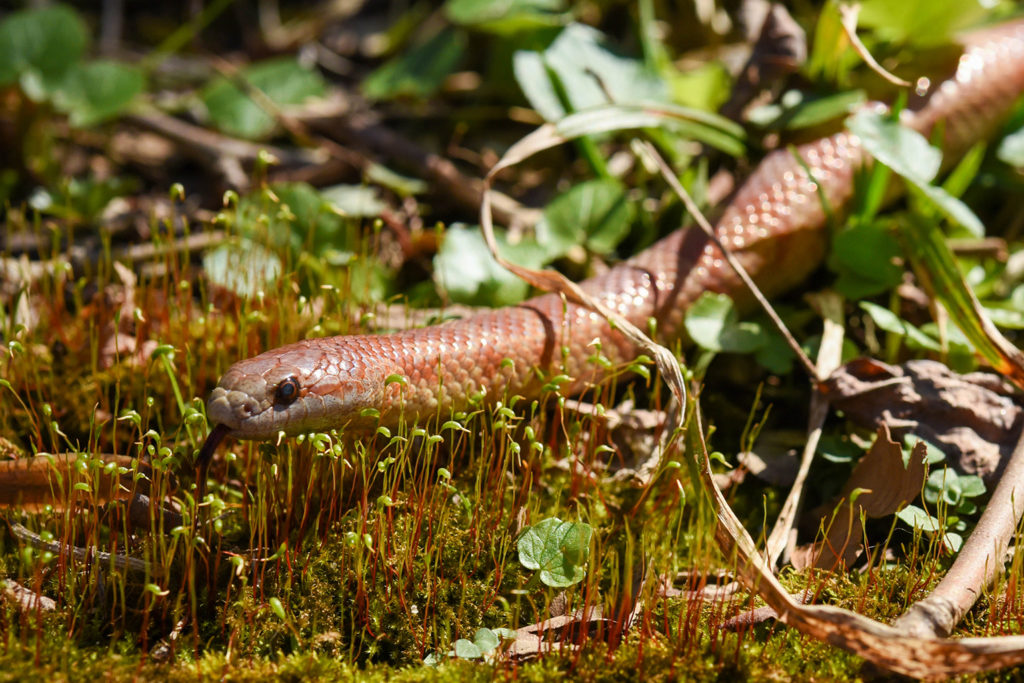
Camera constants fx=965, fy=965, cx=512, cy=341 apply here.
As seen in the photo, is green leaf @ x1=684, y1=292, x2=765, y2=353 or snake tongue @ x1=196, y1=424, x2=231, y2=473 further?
green leaf @ x1=684, y1=292, x2=765, y2=353

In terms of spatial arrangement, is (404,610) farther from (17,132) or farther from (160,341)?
(17,132)

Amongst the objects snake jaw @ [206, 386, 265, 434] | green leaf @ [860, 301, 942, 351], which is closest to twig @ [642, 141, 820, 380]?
green leaf @ [860, 301, 942, 351]

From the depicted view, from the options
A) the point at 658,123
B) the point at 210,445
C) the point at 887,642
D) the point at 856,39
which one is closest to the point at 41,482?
the point at 210,445

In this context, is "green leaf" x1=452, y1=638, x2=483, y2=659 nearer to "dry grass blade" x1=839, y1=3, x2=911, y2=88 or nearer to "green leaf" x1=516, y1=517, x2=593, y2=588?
"green leaf" x1=516, y1=517, x2=593, y2=588

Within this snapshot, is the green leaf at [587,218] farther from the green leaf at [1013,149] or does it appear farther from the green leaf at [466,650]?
the green leaf at [466,650]

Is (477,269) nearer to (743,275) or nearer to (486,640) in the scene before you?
(743,275)

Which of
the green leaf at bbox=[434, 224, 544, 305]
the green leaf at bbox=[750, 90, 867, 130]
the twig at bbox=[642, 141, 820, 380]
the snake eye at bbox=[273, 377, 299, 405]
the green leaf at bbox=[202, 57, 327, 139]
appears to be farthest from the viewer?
the green leaf at bbox=[202, 57, 327, 139]

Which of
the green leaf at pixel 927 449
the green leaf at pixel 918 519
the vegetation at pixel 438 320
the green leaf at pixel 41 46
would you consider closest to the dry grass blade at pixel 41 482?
the vegetation at pixel 438 320

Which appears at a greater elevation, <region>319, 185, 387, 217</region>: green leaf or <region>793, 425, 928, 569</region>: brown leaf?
<region>319, 185, 387, 217</region>: green leaf
